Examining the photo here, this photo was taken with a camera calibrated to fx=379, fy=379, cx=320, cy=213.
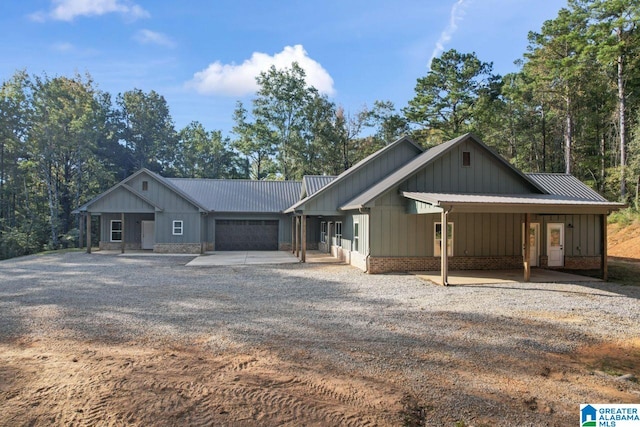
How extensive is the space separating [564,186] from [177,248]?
20019mm

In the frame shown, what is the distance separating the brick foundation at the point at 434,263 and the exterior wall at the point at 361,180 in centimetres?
425

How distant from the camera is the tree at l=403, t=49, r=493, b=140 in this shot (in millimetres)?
31344

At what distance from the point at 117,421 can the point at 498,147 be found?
37.3 metres

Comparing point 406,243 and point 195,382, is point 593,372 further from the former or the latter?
point 406,243

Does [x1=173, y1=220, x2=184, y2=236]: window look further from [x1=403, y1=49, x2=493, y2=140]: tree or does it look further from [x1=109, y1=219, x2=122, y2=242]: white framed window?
[x1=403, y1=49, x2=493, y2=140]: tree

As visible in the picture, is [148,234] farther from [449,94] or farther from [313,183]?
[449,94]

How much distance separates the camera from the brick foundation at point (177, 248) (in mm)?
21453

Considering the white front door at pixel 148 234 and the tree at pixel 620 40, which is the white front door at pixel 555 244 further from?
the white front door at pixel 148 234

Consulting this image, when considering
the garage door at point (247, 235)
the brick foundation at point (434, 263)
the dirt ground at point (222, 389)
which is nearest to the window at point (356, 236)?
the brick foundation at point (434, 263)

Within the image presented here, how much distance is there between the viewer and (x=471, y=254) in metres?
14.3

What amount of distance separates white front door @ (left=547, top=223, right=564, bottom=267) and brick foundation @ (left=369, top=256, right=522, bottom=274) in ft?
5.92

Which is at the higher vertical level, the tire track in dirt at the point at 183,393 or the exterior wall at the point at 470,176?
the exterior wall at the point at 470,176

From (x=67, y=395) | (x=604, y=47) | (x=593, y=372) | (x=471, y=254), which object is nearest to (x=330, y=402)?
(x=67, y=395)
